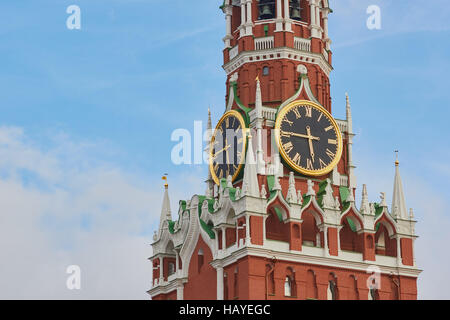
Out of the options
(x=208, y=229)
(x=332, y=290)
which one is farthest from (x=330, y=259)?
(x=208, y=229)

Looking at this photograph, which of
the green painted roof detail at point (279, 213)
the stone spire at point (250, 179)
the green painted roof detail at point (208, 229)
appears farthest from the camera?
the green painted roof detail at point (208, 229)

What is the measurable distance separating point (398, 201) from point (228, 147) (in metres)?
9.88

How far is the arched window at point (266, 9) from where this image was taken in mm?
81562

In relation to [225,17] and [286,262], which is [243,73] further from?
[286,262]

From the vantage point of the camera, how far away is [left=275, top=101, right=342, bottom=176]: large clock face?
77375mm

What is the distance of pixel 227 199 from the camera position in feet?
246

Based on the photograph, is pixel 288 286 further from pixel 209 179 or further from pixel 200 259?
pixel 209 179

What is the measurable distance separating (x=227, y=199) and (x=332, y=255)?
6258 millimetres

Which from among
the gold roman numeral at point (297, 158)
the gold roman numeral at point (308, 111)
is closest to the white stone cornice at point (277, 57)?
the gold roman numeral at point (308, 111)

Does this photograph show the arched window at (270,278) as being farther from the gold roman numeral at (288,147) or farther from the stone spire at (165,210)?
the stone spire at (165,210)

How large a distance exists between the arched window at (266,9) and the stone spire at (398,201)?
11356mm

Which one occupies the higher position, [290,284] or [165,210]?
[165,210]

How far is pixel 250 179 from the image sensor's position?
74312 mm
